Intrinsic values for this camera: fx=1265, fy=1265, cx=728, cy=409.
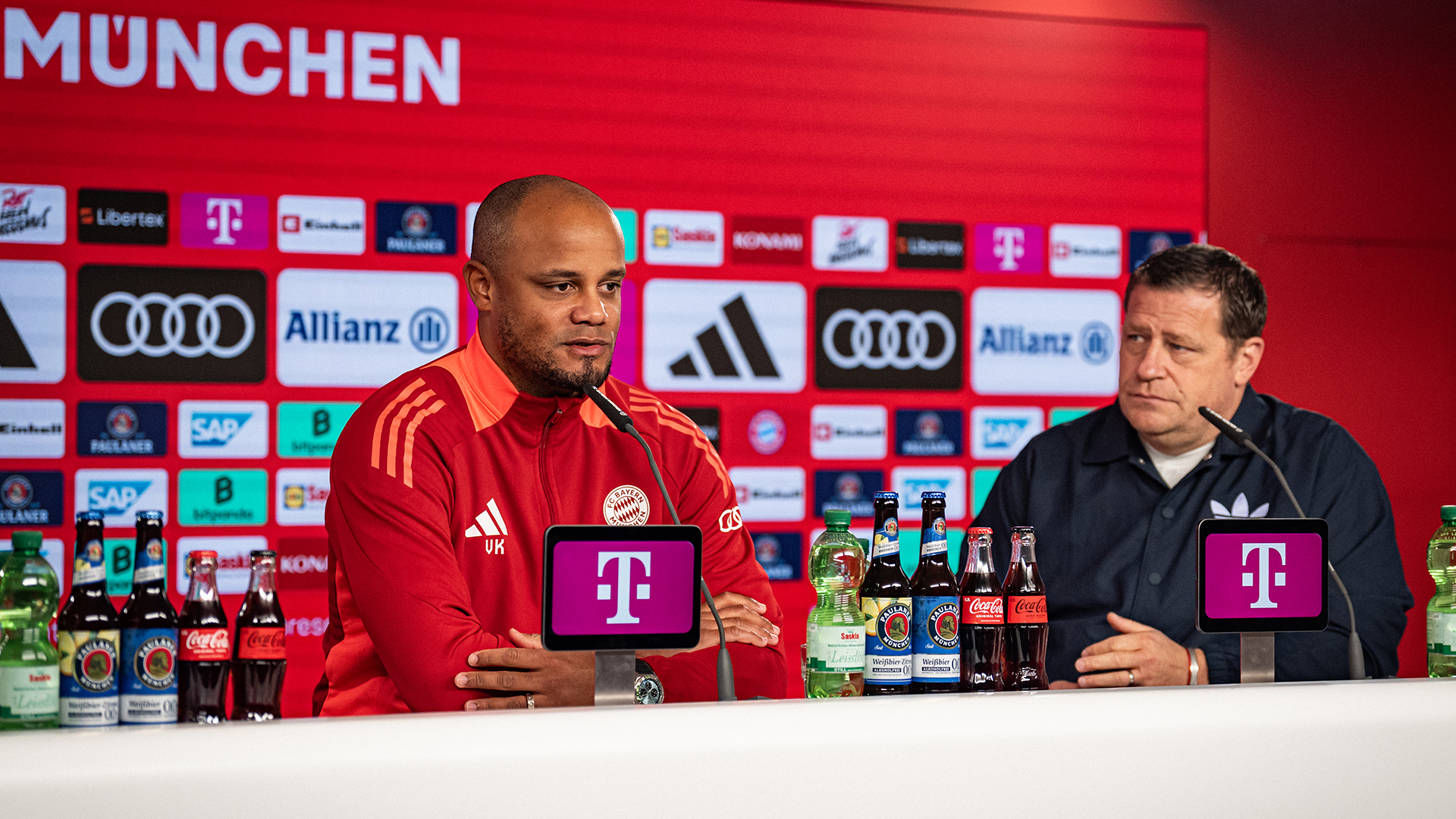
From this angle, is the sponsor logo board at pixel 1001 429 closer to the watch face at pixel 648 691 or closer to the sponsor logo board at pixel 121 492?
the sponsor logo board at pixel 121 492

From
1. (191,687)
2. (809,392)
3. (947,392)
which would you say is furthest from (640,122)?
(191,687)

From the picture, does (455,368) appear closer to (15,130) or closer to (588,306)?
(588,306)

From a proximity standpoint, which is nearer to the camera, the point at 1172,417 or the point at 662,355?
the point at 1172,417

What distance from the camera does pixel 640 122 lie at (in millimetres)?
3297

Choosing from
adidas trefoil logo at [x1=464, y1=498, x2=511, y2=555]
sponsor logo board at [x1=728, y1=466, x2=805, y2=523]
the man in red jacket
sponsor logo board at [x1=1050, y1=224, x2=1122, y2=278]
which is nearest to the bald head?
the man in red jacket

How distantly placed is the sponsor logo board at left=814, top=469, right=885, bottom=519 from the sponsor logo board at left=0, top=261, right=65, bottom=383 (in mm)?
1856

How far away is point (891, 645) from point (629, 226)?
2130 millimetres

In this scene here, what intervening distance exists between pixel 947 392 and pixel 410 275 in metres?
1.44

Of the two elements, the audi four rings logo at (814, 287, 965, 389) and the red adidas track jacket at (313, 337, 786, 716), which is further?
the audi four rings logo at (814, 287, 965, 389)

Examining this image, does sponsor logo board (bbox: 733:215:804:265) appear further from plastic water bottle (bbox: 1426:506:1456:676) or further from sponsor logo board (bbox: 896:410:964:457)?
plastic water bottle (bbox: 1426:506:1456:676)

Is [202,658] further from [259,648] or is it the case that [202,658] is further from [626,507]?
[626,507]

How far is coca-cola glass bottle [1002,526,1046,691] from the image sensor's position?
1399 mm

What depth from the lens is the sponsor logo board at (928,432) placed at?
11.2 feet

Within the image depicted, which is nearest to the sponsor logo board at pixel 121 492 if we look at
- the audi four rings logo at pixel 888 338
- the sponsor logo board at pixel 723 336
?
the sponsor logo board at pixel 723 336
